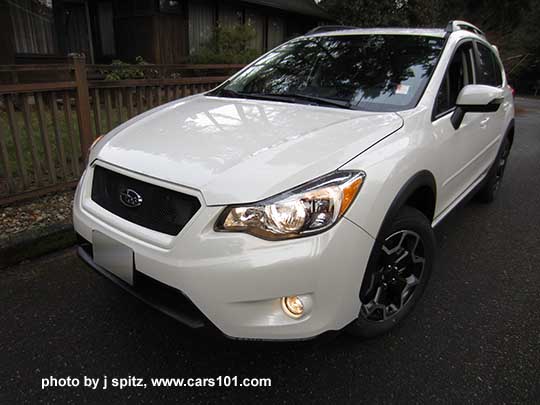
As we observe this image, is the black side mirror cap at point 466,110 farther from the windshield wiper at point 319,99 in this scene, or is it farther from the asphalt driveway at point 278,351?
the asphalt driveway at point 278,351

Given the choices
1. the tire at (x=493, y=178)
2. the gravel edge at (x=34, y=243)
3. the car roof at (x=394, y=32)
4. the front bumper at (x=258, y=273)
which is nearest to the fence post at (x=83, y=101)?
the gravel edge at (x=34, y=243)

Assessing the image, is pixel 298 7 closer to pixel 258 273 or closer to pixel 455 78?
pixel 455 78

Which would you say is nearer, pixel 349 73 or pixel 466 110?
pixel 466 110

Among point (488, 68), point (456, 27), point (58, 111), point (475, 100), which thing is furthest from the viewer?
point (58, 111)

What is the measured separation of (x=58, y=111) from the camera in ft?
12.5

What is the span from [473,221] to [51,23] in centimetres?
982

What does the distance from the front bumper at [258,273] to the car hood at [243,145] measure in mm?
168

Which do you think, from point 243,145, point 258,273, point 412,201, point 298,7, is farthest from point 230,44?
point 258,273

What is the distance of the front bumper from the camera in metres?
1.62

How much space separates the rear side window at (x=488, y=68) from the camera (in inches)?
132

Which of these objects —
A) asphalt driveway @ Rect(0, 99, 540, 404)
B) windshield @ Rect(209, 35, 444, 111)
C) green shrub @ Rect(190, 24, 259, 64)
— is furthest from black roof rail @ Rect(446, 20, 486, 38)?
green shrub @ Rect(190, 24, 259, 64)

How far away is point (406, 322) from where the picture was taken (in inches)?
95.9

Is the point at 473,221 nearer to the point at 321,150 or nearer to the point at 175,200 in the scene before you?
the point at 321,150

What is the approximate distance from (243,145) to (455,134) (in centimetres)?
147
